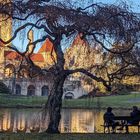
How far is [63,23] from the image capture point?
19.4 m

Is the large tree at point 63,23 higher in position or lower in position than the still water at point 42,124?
higher

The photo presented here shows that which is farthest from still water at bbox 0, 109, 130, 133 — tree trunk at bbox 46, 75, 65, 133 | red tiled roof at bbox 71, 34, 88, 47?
red tiled roof at bbox 71, 34, 88, 47

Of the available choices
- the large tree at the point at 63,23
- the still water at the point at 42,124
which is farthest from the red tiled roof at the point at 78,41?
the still water at the point at 42,124

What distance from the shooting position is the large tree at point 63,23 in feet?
62.5

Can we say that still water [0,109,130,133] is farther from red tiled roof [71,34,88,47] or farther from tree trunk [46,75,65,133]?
red tiled roof [71,34,88,47]

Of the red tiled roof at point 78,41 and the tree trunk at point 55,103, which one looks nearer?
the tree trunk at point 55,103

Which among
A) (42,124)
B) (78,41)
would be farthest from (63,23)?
(42,124)

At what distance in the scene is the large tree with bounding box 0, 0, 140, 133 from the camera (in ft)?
62.5

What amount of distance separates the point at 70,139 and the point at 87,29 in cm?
506

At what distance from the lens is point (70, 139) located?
17.3m

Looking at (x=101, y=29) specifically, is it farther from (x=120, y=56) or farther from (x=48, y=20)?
(x=120, y=56)

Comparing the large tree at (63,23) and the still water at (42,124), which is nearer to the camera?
the large tree at (63,23)

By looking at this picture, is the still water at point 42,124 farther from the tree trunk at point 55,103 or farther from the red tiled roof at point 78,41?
the red tiled roof at point 78,41

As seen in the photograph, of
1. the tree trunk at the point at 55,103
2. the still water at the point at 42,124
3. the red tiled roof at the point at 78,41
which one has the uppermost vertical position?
the red tiled roof at the point at 78,41
